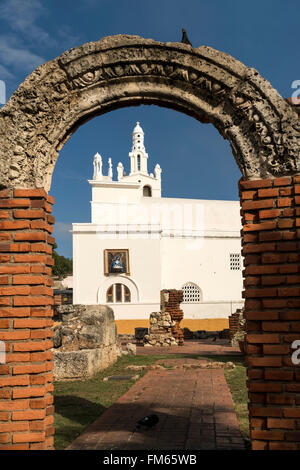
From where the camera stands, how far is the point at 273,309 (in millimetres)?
3414

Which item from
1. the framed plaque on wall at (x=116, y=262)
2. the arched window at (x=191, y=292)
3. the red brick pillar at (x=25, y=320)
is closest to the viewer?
the red brick pillar at (x=25, y=320)

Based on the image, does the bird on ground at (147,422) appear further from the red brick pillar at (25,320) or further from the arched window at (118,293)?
the arched window at (118,293)

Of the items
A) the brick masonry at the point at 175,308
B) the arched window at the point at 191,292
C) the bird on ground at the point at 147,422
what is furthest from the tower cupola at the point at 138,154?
the bird on ground at the point at 147,422

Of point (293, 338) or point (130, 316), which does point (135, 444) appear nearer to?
point (293, 338)

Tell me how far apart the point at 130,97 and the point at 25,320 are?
231 cm

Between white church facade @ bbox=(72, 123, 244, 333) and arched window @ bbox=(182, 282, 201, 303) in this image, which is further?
arched window @ bbox=(182, 282, 201, 303)

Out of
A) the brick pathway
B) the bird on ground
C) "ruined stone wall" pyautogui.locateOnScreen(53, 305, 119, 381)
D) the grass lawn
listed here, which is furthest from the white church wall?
the bird on ground

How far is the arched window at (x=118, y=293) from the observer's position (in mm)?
27109

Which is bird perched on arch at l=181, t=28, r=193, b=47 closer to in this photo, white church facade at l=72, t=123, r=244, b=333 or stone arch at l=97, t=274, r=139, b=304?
white church facade at l=72, t=123, r=244, b=333

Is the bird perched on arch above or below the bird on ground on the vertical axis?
above

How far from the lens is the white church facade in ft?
88.8

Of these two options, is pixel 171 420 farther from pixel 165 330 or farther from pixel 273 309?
pixel 165 330

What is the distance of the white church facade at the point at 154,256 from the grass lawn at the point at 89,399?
54.3 ft

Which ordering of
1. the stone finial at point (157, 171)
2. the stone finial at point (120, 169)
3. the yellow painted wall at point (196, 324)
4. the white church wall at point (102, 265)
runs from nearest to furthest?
the yellow painted wall at point (196, 324)
the white church wall at point (102, 265)
the stone finial at point (120, 169)
the stone finial at point (157, 171)
